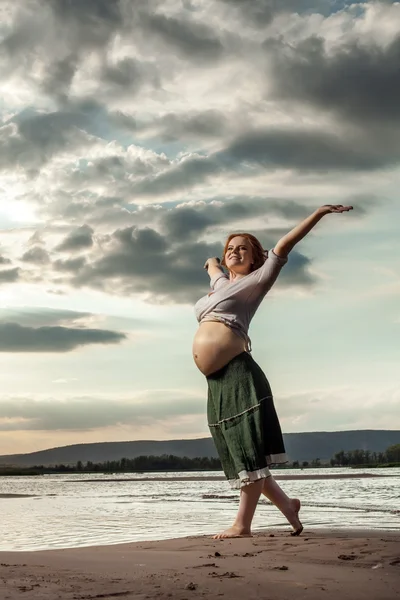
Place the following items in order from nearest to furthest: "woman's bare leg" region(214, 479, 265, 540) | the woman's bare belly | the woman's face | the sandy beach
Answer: the sandy beach → "woman's bare leg" region(214, 479, 265, 540) → the woman's bare belly → the woman's face

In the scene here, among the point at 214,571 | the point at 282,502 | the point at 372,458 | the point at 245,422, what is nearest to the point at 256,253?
the point at 245,422

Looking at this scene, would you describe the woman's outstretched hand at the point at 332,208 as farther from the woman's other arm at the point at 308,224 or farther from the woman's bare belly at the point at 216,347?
the woman's bare belly at the point at 216,347

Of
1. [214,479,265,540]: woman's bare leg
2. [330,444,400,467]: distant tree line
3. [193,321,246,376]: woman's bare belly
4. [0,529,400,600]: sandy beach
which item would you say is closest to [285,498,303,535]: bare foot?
[214,479,265,540]: woman's bare leg

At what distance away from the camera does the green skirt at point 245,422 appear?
5.98 metres

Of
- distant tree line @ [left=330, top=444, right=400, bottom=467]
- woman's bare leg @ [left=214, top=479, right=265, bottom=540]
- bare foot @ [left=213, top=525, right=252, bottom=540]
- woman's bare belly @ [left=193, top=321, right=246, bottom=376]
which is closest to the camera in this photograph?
bare foot @ [left=213, top=525, right=252, bottom=540]

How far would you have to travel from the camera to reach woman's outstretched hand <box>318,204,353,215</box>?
19.4 ft

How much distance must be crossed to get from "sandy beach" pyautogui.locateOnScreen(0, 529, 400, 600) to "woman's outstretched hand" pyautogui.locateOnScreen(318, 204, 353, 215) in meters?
2.55

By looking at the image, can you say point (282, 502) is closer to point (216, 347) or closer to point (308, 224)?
point (216, 347)

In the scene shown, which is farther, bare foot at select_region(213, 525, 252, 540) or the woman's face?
the woman's face

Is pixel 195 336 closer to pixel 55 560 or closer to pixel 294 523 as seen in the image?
pixel 294 523

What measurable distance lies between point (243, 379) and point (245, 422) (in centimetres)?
36

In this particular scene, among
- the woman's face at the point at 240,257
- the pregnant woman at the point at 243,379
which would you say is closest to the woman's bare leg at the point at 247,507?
the pregnant woman at the point at 243,379

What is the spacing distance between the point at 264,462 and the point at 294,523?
0.57 metres

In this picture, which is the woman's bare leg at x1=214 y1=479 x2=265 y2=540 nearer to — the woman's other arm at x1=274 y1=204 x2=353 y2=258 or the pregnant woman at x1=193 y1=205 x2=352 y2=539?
the pregnant woman at x1=193 y1=205 x2=352 y2=539
